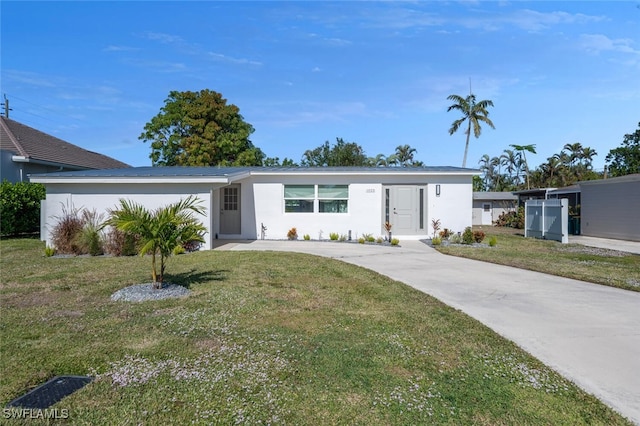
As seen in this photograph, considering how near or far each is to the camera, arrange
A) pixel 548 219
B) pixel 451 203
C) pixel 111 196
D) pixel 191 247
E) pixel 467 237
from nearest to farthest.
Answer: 1. pixel 191 247
2. pixel 111 196
3. pixel 467 237
4. pixel 451 203
5. pixel 548 219

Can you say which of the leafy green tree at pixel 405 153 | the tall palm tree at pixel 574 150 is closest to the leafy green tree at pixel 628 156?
the tall palm tree at pixel 574 150

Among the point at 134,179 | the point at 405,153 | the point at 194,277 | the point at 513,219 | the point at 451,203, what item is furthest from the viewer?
the point at 405,153

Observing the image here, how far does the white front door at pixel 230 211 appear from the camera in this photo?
14766mm

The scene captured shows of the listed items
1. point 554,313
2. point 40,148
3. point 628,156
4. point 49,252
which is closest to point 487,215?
point 628,156

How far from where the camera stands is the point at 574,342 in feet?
13.5

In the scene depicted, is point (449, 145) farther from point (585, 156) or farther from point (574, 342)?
point (574, 342)

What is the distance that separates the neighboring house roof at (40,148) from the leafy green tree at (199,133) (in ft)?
17.5

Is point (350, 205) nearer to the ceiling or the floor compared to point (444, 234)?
nearer to the ceiling

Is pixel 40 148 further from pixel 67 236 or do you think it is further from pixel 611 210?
pixel 611 210

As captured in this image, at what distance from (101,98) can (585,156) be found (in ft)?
172

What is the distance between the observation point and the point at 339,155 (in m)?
32.5

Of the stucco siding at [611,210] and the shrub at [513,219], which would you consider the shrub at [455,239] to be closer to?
the stucco siding at [611,210]

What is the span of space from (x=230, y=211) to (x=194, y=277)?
309 inches

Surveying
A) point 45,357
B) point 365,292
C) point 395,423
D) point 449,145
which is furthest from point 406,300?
point 449,145
